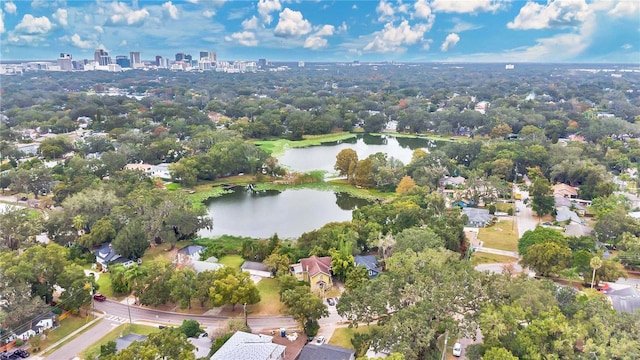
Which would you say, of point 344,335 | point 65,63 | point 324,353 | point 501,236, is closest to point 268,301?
point 344,335

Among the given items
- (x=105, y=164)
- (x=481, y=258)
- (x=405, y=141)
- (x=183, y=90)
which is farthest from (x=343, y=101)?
(x=481, y=258)

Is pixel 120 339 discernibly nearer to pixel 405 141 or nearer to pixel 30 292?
pixel 30 292

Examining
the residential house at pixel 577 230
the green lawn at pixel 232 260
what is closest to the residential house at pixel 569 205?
the residential house at pixel 577 230

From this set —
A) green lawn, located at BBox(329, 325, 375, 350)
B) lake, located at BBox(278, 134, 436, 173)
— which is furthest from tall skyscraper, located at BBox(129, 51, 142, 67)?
green lawn, located at BBox(329, 325, 375, 350)

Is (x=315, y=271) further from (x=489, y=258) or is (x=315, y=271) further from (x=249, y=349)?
(x=489, y=258)

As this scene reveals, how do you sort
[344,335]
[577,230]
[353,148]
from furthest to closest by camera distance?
[353,148] < [577,230] < [344,335]

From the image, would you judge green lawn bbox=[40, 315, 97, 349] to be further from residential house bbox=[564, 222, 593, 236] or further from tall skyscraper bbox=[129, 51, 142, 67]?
tall skyscraper bbox=[129, 51, 142, 67]
